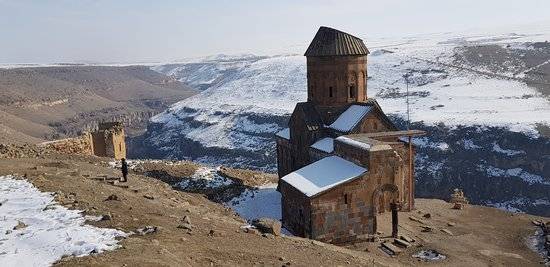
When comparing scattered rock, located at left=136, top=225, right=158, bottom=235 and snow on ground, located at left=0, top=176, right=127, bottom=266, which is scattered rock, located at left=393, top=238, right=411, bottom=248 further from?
snow on ground, located at left=0, top=176, right=127, bottom=266

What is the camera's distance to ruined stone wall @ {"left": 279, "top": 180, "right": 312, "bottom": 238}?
17.8 metres

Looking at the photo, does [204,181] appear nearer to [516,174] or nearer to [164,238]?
[164,238]

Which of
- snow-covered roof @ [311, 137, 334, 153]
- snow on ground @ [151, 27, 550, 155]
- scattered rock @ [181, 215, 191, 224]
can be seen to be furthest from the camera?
snow on ground @ [151, 27, 550, 155]

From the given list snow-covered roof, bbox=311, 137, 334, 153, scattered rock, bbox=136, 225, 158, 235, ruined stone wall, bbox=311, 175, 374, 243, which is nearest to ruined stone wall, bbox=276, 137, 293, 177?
snow-covered roof, bbox=311, 137, 334, 153

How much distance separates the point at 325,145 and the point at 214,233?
1179 cm

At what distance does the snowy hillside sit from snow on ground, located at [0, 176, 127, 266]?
4048cm

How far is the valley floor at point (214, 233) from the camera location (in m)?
10.2

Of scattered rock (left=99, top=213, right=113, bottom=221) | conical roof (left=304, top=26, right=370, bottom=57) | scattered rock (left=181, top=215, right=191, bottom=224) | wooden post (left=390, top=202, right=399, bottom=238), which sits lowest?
wooden post (left=390, top=202, right=399, bottom=238)

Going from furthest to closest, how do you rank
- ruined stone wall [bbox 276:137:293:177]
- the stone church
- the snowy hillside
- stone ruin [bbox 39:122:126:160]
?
the snowy hillside < stone ruin [bbox 39:122:126:160] < ruined stone wall [bbox 276:137:293:177] < the stone church

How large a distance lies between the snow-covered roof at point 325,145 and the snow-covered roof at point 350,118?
751 millimetres

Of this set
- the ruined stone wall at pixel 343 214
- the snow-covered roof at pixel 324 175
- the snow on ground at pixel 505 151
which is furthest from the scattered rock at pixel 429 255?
the snow on ground at pixel 505 151

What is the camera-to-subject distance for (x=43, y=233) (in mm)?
10234

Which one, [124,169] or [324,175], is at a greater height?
[124,169]

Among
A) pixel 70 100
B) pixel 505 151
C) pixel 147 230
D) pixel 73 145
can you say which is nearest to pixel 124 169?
pixel 147 230
